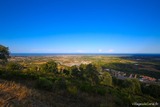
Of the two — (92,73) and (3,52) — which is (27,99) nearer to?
(3,52)

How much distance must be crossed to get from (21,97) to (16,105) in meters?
0.79

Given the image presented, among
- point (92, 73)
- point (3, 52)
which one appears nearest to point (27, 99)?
point (3, 52)

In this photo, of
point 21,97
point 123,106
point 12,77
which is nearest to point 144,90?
point 123,106

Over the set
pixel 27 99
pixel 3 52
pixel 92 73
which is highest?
pixel 3 52

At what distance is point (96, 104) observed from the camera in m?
7.70

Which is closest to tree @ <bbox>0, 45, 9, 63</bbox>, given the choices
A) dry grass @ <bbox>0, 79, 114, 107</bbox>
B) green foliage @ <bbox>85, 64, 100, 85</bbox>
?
green foliage @ <bbox>85, 64, 100, 85</bbox>

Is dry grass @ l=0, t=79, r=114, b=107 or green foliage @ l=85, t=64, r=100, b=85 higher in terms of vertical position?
dry grass @ l=0, t=79, r=114, b=107

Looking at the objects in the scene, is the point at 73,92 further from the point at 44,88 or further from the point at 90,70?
the point at 90,70

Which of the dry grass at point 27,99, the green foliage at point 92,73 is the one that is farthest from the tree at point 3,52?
the dry grass at point 27,99

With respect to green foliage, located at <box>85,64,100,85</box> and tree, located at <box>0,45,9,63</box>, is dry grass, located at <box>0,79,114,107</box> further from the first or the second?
green foliage, located at <box>85,64,100,85</box>

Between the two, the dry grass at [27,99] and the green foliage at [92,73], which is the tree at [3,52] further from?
the dry grass at [27,99]

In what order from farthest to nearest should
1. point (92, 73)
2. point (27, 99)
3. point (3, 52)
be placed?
point (92, 73) < point (3, 52) < point (27, 99)

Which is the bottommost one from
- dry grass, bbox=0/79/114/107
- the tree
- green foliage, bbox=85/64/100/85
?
green foliage, bbox=85/64/100/85

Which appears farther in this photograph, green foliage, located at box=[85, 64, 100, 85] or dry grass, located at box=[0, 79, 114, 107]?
green foliage, located at box=[85, 64, 100, 85]
